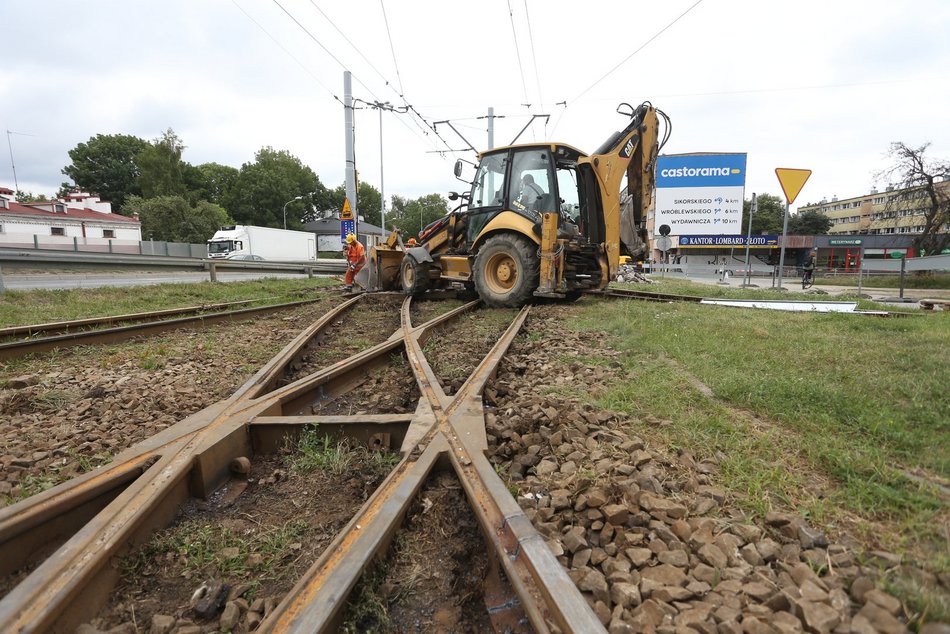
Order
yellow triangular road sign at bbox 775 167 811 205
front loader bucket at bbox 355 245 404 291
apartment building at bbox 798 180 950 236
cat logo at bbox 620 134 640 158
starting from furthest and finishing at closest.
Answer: apartment building at bbox 798 180 950 236, front loader bucket at bbox 355 245 404 291, yellow triangular road sign at bbox 775 167 811 205, cat logo at bbox 620 134 640 158

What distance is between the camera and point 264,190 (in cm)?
6612

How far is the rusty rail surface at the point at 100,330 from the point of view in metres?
4.70

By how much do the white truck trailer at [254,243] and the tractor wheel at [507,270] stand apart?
91.8ft

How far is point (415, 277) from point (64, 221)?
51.8 m

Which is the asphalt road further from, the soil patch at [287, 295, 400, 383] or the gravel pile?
the gravel pile

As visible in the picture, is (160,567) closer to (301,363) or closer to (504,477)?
(504,477)

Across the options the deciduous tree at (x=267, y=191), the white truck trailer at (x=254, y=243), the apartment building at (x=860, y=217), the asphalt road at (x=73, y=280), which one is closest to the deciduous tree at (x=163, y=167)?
the deciduous tree at (x=267, y=191)

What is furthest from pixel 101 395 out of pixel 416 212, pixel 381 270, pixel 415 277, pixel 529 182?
pixel 416 212

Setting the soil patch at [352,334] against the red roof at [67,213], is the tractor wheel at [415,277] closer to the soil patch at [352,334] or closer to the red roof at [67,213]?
the soil patch at [352,334]

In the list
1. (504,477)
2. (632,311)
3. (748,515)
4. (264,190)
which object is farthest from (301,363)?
(264,190)

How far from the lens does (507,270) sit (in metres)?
8.38

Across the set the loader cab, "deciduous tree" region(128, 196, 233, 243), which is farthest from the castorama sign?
"deciduous tree" region(128, 196, 233, 243)

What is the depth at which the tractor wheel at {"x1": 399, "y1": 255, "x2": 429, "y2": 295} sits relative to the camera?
946 centimetres

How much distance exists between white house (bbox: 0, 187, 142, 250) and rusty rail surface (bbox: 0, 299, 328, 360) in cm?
3910
